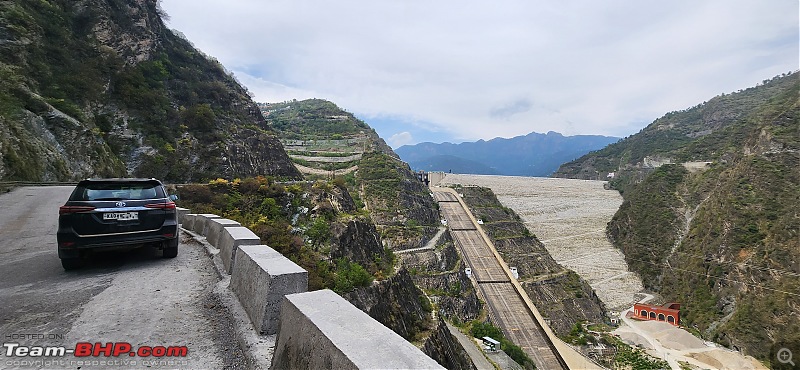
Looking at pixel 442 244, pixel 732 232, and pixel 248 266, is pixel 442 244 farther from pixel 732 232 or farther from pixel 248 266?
pixel 248 266

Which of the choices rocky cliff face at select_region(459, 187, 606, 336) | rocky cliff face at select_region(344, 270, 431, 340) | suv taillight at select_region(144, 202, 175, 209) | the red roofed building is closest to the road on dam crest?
suv taillight at select_region(144, 202, 175, 209)

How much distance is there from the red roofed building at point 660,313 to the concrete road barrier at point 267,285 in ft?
128

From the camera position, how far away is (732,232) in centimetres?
3559

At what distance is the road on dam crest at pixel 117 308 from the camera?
9.59ft

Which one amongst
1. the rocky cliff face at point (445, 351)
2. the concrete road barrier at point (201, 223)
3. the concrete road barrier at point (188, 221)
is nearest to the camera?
the concrete road barrier at point (201, 223)

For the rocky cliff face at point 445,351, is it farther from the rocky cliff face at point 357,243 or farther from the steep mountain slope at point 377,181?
the steep mountain slope at point 377,181

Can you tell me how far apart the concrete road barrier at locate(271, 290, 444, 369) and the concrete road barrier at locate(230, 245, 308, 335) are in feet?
1.84

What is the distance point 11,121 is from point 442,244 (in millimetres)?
30460

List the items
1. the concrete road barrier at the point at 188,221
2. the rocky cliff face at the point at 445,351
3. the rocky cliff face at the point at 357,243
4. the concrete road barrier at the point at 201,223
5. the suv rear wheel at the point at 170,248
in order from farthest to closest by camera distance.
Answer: the rocky cliff face at the point at 357,243 < the rocky cliff face at the point at 445,351 < the concrete road barrier at the point at 188,221 < the concrete road barrier at the point at 201,223 < the suv rear wheel at the point at 170,248

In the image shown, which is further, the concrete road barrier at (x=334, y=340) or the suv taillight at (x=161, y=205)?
the suv taillight at (x=161, y=205)

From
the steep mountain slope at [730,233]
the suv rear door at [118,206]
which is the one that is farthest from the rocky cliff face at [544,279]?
the suv rear door at [118,206]

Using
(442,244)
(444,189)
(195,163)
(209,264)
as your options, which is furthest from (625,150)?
(209,264)
